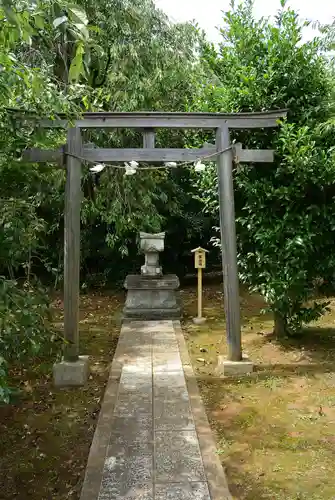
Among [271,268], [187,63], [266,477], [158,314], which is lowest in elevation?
[266,477]

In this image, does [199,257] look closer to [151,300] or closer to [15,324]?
[151,300]

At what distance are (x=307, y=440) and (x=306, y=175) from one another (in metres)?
3.07

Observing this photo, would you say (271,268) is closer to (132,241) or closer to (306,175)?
(306,175)

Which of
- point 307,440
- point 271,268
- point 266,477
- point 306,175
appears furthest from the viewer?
point 271,268

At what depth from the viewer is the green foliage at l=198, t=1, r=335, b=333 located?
5.68 meters

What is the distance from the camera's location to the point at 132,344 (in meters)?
7.02

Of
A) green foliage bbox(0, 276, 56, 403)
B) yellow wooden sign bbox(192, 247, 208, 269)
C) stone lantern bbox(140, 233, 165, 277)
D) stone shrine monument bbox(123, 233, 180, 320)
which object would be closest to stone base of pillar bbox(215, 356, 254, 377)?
green foliage bbox(0, 276, 56, 403)

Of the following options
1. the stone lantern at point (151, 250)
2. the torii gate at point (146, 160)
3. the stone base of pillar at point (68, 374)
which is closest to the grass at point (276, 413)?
the torii gate at point (146, 160)

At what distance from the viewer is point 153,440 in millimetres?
3715

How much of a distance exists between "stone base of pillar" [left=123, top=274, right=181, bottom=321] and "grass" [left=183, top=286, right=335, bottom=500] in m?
1.46

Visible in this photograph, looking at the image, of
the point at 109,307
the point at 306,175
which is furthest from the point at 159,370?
the point at 109,307

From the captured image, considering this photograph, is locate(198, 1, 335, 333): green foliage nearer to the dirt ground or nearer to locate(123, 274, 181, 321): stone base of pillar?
the dirt ground

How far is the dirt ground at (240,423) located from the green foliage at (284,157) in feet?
3.51

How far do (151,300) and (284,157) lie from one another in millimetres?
4467
